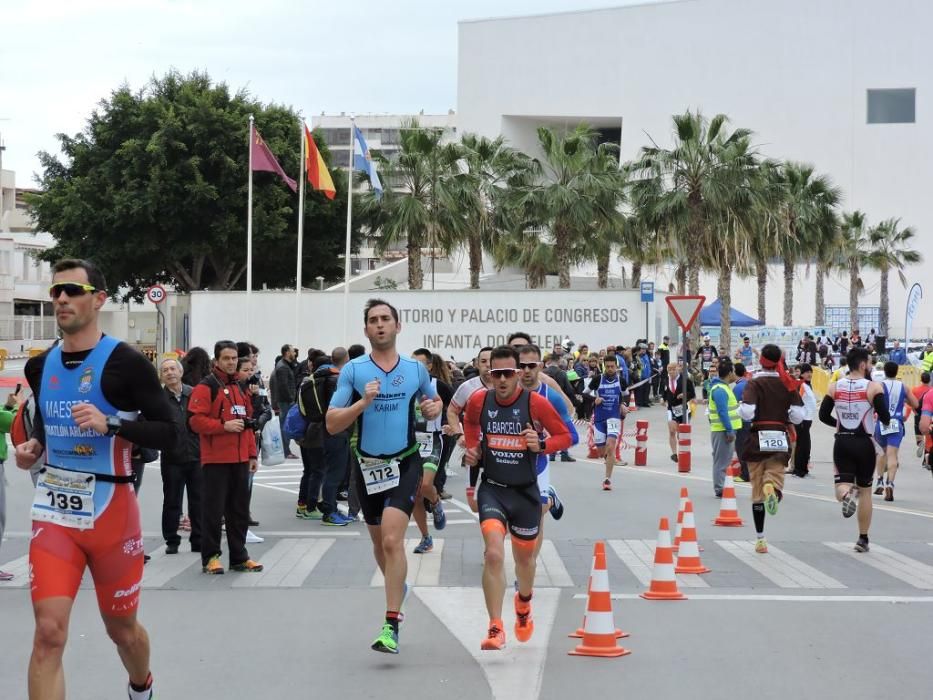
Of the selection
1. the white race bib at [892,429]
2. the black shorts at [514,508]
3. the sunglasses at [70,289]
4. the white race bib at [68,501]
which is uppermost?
the sunglasses at [70,289]

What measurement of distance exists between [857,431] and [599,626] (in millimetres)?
5316

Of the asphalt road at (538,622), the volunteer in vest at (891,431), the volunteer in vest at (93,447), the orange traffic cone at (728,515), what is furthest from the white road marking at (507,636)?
the volunteer in vest at (891,431)

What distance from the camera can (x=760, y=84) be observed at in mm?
80688

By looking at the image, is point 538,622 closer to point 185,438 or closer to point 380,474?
point 380,474

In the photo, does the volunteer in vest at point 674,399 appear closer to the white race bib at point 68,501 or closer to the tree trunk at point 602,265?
the white race bib at point 68,501

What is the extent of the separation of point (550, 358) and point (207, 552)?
1339 cm

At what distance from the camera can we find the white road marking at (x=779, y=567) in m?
10.5

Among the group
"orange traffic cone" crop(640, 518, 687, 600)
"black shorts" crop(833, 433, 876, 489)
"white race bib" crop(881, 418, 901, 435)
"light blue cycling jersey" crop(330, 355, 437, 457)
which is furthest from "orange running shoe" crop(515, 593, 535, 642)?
"white race bib" crop(881, 418, 901, 435)

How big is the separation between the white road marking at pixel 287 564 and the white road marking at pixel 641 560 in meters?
2.71

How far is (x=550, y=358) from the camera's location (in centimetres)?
2356

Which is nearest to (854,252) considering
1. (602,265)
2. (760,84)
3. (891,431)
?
(760,84)

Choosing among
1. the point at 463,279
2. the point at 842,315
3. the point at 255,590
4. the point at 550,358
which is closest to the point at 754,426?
the point at 255,590

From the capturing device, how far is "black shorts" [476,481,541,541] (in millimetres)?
8047

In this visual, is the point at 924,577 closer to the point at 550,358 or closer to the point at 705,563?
the point at 705,563
